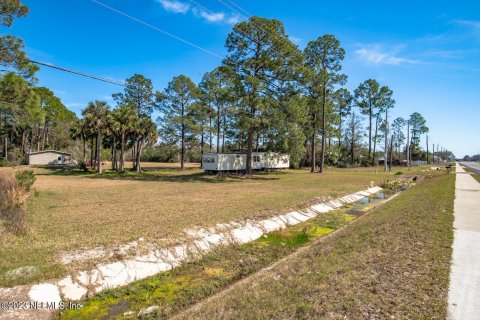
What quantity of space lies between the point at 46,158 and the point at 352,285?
2003 inches

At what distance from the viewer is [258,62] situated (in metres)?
23.8

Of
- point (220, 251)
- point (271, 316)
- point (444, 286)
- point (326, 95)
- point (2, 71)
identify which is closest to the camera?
point (271, 316)

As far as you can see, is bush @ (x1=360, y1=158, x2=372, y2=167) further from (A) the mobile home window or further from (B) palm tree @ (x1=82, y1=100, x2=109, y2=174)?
(B) palm tree @ (x1=82, y1=100, x2=109, y2=174)

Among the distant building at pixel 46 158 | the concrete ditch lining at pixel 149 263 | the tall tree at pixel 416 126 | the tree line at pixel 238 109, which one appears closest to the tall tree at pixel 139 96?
the tree line at pixel 238 109

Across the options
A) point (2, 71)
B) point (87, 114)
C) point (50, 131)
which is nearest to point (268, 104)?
point (2, 71)

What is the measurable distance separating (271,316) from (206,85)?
1467 inches

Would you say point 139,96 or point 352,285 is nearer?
point 352,285

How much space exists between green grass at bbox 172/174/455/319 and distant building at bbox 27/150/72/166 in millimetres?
48657

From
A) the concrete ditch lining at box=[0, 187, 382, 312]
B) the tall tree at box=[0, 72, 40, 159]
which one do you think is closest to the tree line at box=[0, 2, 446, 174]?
the tall tree at box=[0, 72, 40, 159]

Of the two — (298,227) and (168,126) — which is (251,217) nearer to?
(298,227)

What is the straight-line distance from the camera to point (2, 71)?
1398cm

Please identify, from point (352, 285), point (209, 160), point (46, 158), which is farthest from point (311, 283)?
point (46, 158)

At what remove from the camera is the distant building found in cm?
4188

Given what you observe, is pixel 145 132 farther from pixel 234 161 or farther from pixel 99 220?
pixel 99 220
